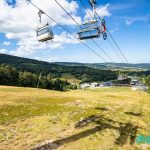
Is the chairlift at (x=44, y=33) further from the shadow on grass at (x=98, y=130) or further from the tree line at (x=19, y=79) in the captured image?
the tree line at (x=19, y=79)

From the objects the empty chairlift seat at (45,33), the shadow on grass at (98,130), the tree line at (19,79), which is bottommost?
the shadow on grass at (98,130)

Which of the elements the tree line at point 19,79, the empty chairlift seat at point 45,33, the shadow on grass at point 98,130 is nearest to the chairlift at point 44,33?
the empty chairlift seat at point 45,33

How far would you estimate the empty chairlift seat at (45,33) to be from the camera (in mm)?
25328

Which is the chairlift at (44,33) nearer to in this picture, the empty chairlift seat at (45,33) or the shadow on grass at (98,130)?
the empty chairlift seat at (45,33)

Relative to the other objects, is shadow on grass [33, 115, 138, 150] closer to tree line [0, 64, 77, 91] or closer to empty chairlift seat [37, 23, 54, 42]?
empty chairlift seat [37, 23, 54, 42]

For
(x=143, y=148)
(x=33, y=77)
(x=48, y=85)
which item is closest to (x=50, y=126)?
(x=143, y=148)

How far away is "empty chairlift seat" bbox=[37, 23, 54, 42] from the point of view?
83.1ft

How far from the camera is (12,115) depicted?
41.3 meters

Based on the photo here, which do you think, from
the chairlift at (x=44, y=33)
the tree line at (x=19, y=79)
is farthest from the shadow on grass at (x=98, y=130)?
the tree line at (x=19, y=79)

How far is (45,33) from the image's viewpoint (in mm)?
25594

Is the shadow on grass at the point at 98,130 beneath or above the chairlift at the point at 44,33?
beneath

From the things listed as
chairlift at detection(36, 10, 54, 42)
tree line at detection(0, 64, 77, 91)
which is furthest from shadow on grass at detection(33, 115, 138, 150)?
tree line at detection(0, 64, 77, 91)

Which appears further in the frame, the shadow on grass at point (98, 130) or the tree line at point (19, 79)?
the tree line at point (19, 79)

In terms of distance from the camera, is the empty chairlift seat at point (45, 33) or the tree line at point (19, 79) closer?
the empty chairlift seat at point (45, 33)
